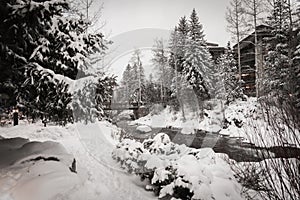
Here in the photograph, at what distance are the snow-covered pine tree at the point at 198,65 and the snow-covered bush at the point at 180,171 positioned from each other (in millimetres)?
17197

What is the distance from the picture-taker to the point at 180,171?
4.35m

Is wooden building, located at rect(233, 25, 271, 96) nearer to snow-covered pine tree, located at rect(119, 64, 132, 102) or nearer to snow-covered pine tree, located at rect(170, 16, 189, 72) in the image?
snow-covered pine tree, located at rect(170, 16, 189, 72)

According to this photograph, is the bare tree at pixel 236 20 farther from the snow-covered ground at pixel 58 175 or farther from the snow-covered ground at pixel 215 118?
the snow-covered ground at pixel 58 175

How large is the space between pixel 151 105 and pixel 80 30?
78.4ft

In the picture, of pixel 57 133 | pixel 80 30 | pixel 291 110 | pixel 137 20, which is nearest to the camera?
pixel 291 110

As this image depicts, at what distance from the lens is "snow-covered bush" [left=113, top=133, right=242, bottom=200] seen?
376cm

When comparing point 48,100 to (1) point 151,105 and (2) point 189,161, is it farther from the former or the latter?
(1) point 151,105

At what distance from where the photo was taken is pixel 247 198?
358cm

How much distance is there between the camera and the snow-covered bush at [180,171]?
376cm

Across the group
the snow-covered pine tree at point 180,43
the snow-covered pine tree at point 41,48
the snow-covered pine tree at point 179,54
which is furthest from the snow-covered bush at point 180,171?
the snow-covered pine tree at point 180,43

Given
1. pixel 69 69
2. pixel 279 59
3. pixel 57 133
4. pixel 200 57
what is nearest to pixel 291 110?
pixel 69 69

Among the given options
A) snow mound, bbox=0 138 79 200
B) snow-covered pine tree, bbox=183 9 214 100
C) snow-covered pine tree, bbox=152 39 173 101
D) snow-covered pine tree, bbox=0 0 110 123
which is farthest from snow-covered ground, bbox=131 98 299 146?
snow mound, bbox=0 138 79 200

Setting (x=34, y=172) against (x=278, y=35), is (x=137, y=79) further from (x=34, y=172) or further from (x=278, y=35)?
(x=34, y=172)

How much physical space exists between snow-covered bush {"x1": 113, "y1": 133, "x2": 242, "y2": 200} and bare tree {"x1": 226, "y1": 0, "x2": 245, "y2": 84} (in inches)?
608
